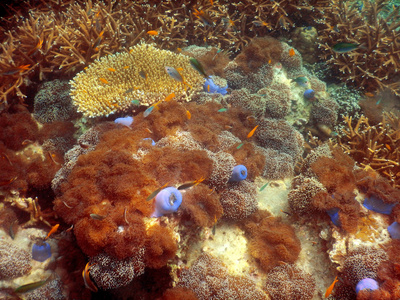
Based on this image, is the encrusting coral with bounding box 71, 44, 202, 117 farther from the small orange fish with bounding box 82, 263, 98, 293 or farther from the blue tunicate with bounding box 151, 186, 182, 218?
the small orange fish with bounding box 82, 263, 98, 293

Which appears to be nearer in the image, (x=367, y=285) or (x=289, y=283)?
(x=367, y=285)

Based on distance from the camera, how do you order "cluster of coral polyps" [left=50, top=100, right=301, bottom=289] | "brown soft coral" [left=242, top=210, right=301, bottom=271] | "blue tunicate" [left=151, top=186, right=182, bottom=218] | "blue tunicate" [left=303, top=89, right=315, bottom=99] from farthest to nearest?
"blue tunicate" [left=303, top=89, right=315, bottom=99] → "brown soft coral" [left=242, top=210, right=301, bottom=271] → "blue tunicate" [left=151, top=186, right=182, bottom=218] → "cluster of coral polyps" [left=50, top=100, right=301, bottom=289]

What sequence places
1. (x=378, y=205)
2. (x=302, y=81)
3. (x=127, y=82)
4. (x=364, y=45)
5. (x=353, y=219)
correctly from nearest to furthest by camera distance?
(x=353, y=219), (x=378, y=205), (x=127, y=82), (x=302, y=81), (x=364, y=45)

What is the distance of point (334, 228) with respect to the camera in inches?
128

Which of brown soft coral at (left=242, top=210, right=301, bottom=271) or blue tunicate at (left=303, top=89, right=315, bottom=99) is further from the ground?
blue tunicate at (left=303, top=89, right=315, bottom=99)

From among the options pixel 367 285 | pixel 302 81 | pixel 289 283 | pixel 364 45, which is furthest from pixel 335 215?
pixel 364 45

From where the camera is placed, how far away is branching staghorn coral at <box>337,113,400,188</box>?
4.44 metres

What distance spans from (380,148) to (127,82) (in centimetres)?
530

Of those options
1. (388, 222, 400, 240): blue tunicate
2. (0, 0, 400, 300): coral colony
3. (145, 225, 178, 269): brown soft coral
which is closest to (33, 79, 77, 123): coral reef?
(0, 0, 400, 300): coral colony

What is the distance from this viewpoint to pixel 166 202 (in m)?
2.70

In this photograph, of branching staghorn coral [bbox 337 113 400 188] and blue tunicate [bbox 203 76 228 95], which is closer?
branching staghorn coral [bbox 337 113 400 188]

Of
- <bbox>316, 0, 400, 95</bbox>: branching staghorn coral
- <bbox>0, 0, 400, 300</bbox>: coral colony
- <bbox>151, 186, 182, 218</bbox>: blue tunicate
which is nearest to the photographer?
<bbox>151, 186, 182, 218</bbox>: blue tunicate

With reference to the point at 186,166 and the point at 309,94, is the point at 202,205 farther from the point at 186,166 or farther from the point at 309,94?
the point at 309,94

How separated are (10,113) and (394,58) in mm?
9191
